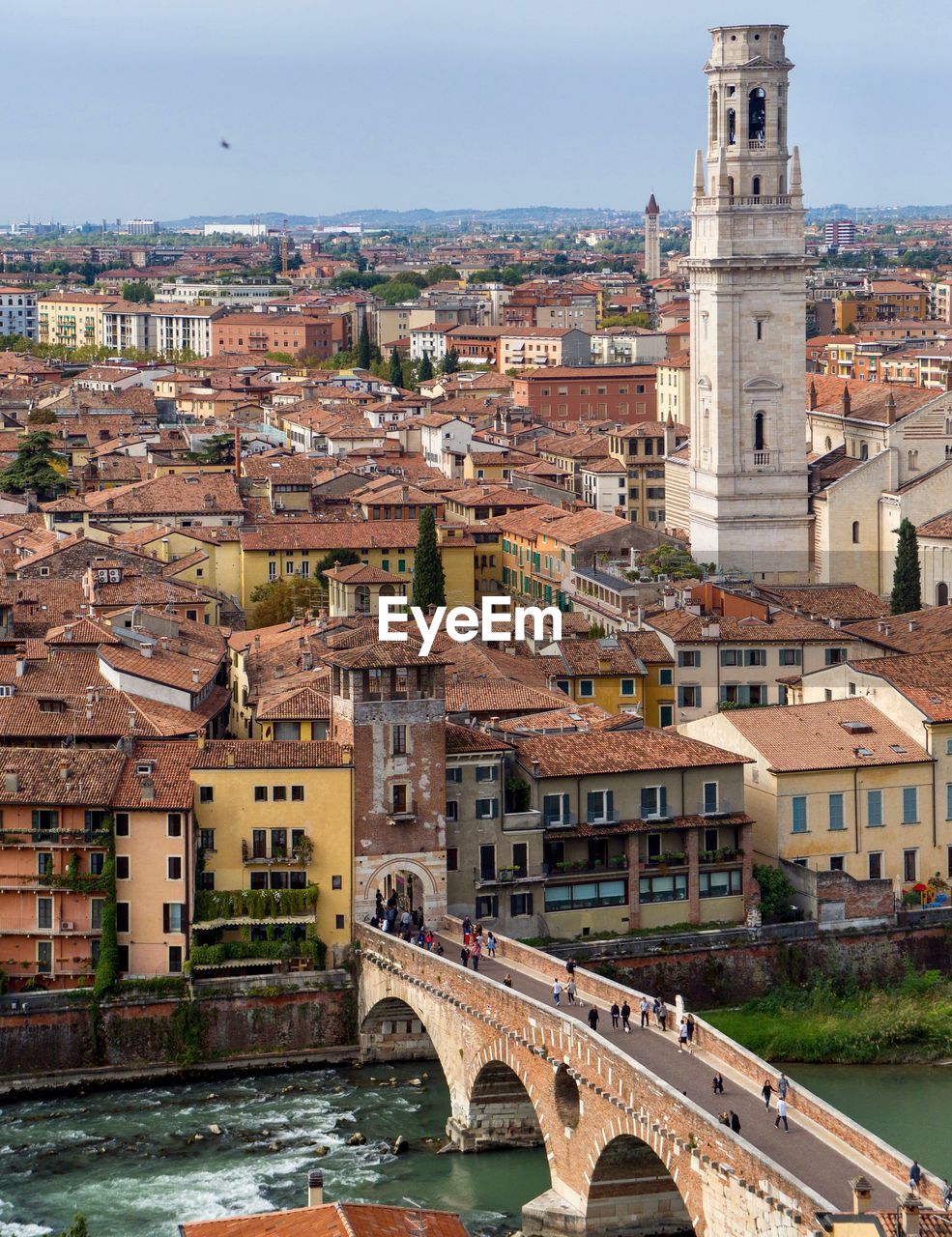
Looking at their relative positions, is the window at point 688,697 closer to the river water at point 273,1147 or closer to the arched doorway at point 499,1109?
the river water at point 273,1147

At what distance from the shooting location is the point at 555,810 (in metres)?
40.8

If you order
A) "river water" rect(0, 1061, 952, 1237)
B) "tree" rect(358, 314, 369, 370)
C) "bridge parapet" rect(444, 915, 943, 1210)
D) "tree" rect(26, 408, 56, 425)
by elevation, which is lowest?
"river water" rect(0, 1061, 952, 1237)

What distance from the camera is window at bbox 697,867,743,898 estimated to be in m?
41.4

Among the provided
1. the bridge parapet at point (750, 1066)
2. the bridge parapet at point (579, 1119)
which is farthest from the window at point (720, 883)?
the bridge parapet at point (579, 1119)

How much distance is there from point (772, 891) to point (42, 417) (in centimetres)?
6458

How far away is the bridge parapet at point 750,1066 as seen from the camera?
27.8m

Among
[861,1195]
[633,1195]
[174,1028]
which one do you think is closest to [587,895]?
[174,1028]

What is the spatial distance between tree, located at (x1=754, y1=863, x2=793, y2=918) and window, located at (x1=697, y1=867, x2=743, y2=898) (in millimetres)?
488

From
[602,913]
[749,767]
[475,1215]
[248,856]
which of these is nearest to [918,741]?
[749,767]

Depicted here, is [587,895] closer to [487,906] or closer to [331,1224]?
[487,906]

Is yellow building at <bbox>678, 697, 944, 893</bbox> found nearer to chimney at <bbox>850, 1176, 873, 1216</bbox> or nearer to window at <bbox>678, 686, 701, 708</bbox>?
window at <bbox>678, 686, 701, 708</bbox>

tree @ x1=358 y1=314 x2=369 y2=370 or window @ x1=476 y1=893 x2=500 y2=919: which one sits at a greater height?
tree @ x1=358 y1=314 x2=369 y2=370

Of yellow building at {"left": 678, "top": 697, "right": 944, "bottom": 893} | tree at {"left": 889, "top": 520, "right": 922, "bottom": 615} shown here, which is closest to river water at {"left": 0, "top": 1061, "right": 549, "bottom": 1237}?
yellow building at {"left": 678, "top": 697, "right": 944, "bottom": 893}

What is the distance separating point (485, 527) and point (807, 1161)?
1713 inches
